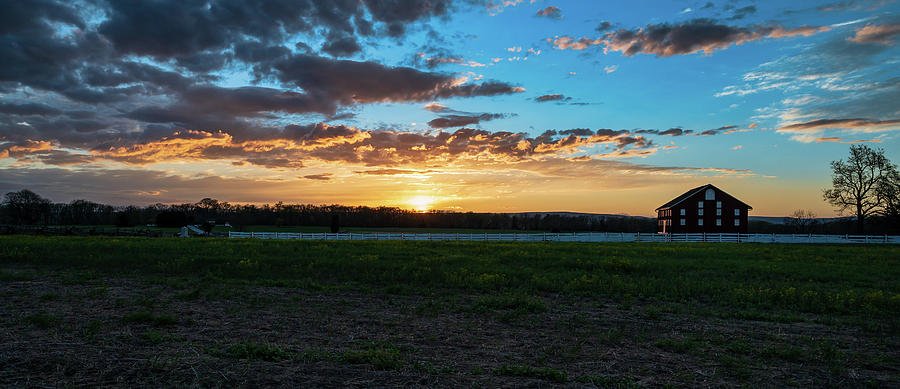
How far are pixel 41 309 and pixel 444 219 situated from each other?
11792 cm

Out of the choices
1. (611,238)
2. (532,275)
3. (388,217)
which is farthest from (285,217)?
(532,275)

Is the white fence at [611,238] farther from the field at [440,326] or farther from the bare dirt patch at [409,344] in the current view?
the bare dirt patch at [409,344]

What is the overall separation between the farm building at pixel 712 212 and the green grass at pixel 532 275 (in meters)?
35.0

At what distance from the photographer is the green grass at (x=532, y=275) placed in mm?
13586

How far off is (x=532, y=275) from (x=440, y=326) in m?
8.91

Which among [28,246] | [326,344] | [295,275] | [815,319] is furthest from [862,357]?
[28,246]

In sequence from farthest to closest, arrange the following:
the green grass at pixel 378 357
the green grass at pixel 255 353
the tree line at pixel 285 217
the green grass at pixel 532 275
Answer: the tree line at pixel 285 217, the green grass at pixel 532 275, the green grass at pixel 255 353, the green grass at pixel 378 357

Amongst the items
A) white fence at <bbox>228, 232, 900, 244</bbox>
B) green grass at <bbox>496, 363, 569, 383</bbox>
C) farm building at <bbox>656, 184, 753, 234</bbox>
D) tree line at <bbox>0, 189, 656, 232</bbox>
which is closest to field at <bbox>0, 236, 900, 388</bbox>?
green grass at <bbox>496, 363, 569, 383</bbox>

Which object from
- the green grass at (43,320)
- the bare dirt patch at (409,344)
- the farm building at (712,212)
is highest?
the farm building at (712,212)

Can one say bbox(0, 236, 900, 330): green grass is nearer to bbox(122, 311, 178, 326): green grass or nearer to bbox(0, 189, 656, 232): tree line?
bbox(122, 311, 178, 326): green grass

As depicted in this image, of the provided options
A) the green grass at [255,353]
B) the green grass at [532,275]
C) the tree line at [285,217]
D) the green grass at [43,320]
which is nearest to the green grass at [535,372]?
the green grass at [255,353]

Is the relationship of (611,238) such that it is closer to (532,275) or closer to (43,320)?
(532,275)

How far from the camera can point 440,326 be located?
32.9ft

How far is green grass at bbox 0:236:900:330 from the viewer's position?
44.6ft
